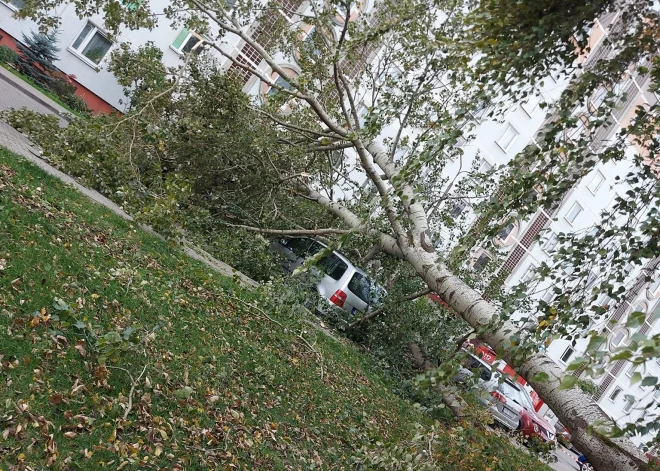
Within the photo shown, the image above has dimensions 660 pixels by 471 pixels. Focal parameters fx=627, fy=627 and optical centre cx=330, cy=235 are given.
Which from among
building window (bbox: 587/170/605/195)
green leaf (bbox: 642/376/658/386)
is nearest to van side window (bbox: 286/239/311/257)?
green leaf (bbox: 642/376/658/386)

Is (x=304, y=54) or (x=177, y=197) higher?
(x=304, y=54)

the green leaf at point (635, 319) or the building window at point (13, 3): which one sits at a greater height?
the green leaf at point (635, 319)

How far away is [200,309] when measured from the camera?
784cm

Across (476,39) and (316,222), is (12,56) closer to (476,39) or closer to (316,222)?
(316,222)

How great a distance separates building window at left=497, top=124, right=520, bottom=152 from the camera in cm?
3594

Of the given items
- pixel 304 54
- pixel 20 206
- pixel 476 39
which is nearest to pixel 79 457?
pixel 20 206

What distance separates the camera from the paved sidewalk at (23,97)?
1691cm

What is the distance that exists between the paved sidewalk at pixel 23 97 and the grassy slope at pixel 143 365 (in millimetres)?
9285

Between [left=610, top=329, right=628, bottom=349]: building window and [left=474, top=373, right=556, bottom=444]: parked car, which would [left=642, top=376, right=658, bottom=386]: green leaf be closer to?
[left=610, top=329, right=628, bottom=349]: building window

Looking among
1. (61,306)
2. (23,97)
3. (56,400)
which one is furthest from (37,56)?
(56,400)

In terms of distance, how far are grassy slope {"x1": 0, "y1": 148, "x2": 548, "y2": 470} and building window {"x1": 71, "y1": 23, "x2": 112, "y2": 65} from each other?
1876 cm

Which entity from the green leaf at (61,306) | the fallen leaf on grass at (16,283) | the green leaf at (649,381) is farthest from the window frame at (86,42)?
the green leaf at (649,381)

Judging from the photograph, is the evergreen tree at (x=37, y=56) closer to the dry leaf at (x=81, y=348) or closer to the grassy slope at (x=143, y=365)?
the grassy slope at (x=143, y=365)

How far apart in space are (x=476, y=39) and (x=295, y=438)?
414cm
